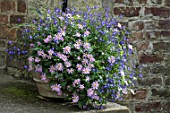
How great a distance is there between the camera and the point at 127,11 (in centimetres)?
363

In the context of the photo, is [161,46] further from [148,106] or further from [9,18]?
[9,18]

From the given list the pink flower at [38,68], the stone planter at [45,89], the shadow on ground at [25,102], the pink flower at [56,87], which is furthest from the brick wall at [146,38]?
the pink flower at [56,87]

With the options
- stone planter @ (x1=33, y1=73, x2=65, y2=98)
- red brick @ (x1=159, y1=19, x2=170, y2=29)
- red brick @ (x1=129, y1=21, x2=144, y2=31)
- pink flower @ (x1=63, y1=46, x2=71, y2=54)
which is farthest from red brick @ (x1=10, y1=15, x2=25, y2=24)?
red brick @ (x1=159, y1=19, x2=170, y2=29)

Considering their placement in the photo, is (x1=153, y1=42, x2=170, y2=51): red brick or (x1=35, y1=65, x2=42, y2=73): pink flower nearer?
(x1=35, y1=65, x2=42, y2=73): pink flower

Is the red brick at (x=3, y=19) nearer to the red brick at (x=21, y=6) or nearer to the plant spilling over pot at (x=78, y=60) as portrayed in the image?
the red brick at (x=21, y=6)

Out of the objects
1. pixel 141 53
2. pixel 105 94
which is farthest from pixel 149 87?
pixel 105 94

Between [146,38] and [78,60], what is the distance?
1323mm

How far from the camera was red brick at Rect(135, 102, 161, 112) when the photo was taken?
12.3 feet

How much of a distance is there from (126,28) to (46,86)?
1243 millimetres

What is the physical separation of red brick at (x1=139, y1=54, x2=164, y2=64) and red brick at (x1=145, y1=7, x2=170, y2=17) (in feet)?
1.44

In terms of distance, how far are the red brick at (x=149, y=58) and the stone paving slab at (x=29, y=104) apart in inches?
39.8

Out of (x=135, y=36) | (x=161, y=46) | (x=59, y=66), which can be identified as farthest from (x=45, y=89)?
(x=161, y=46)

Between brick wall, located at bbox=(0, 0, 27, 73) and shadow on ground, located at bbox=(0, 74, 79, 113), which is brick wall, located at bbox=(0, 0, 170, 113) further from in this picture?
shadow on ground, located at bbox=(0, 74, 79, 113)

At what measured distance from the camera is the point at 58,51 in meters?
2.66
